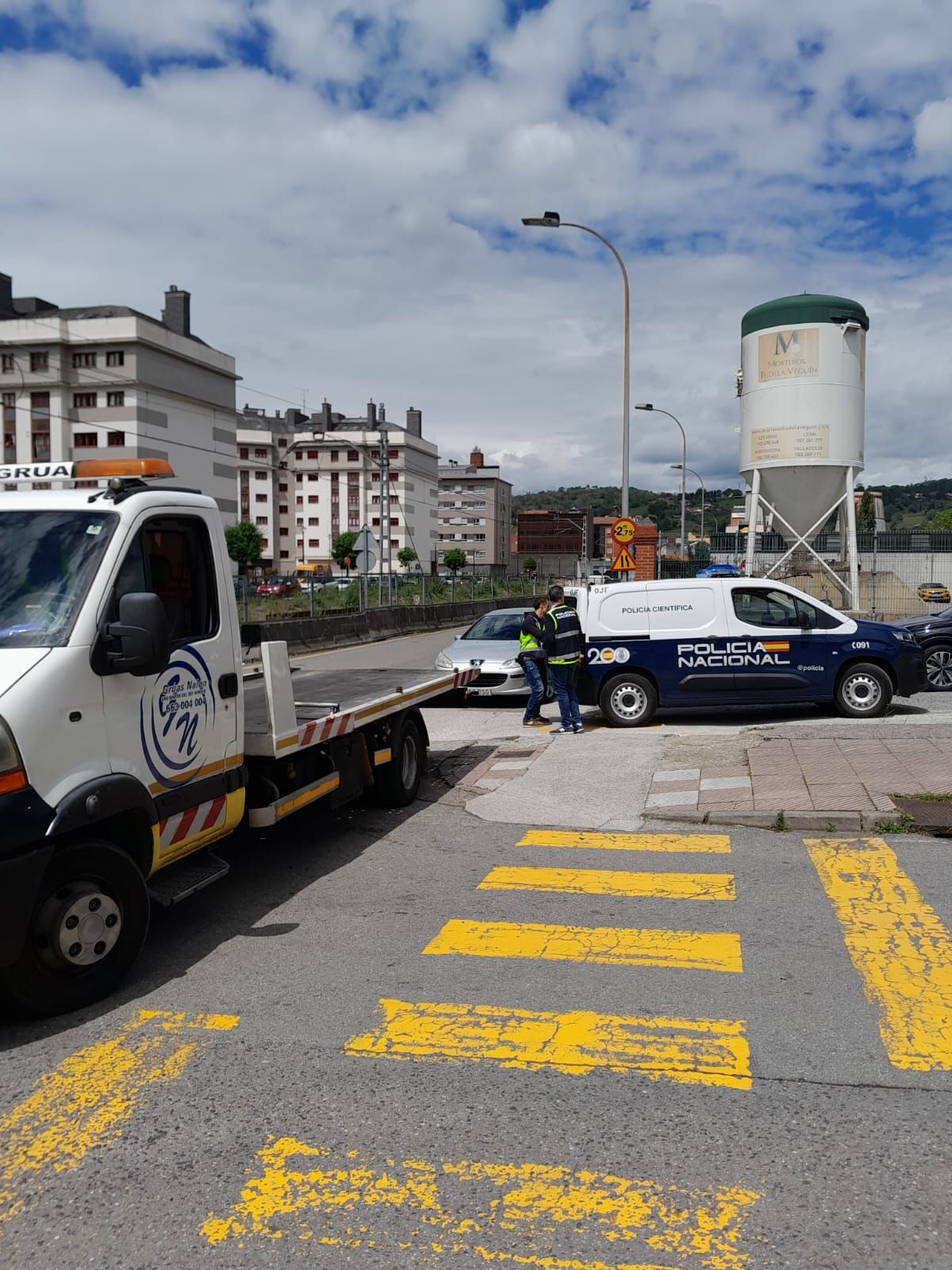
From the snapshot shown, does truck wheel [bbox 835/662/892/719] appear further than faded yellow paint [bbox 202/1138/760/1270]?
Yes

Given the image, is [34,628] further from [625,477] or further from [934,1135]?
[625,477]

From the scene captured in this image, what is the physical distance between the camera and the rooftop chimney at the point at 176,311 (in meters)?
Result: 89.6

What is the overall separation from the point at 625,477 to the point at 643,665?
10793mm

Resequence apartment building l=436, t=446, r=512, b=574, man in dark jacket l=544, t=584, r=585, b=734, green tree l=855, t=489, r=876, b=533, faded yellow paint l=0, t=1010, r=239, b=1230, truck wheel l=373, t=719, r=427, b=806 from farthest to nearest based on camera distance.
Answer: apartment building l=436, t=446, r=512, b=574, green tree l=855, t=489, r=876, b=533, man in dark jacket l=544, t=584, r=585, b=734, truck wheel l=373, t=719, r=427, b=806, faded yellow paint l=0, t=1010, r=239, b=1230

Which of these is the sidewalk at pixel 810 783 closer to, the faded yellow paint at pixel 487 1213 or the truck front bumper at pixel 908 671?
the truck front bumper at pixel 908 671

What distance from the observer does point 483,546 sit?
167 meters

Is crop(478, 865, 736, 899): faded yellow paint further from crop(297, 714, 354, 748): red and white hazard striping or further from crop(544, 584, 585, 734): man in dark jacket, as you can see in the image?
crop(544, 584, 585, 734): man in dark jacket

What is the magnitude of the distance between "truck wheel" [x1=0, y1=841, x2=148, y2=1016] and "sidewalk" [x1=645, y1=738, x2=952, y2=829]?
16.3 ft

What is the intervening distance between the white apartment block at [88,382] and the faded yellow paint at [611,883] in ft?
262

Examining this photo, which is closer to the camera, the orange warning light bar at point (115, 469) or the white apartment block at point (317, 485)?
the orange warning light bar at point (115, 469)

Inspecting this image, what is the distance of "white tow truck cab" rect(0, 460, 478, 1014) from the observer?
4.49 m

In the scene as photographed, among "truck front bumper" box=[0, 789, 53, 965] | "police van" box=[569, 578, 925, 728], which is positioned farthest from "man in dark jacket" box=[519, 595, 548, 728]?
"truck front bumper" box=[0, 789, 53, 965]

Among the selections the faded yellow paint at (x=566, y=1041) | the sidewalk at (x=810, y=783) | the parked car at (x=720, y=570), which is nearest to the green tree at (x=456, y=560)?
the parked car at (x=720, y=570)

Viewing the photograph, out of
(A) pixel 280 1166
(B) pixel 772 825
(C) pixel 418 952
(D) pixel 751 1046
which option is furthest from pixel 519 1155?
(B) pixel 772 825
